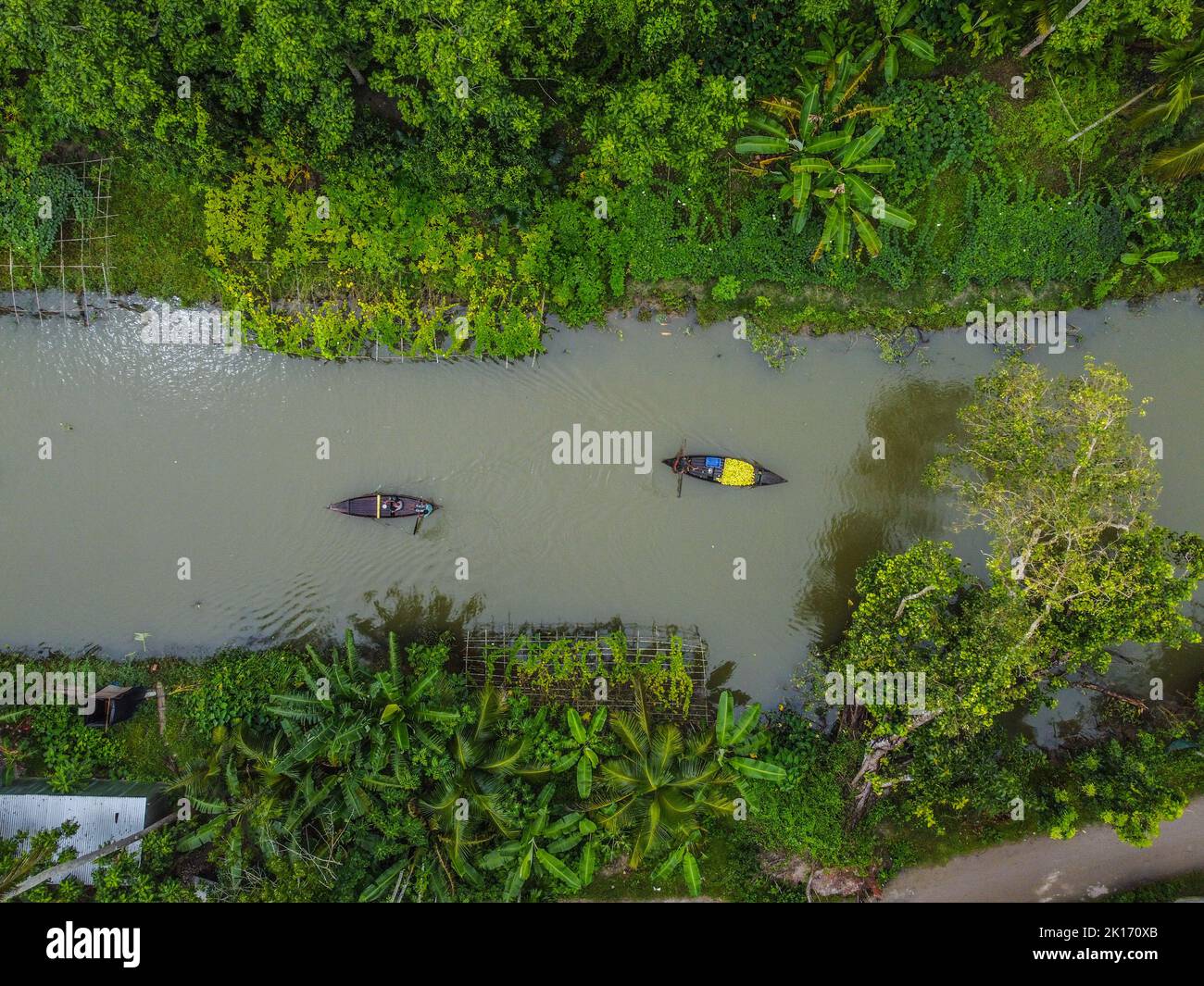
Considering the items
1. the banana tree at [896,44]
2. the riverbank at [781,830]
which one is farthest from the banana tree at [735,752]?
the banana tree at [896,44]

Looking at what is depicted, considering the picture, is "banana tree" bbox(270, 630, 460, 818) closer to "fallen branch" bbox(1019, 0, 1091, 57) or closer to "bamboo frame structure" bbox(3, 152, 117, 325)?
"bamboo frame structure" bbox(3, 152, 117, 325)

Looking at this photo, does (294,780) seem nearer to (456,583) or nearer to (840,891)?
(456,583)

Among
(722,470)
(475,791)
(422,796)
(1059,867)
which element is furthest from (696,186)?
(1059,867)

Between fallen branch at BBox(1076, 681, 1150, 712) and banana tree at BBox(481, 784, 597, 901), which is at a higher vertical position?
fallen branch at BBox(1076, 681, 1150, 712)

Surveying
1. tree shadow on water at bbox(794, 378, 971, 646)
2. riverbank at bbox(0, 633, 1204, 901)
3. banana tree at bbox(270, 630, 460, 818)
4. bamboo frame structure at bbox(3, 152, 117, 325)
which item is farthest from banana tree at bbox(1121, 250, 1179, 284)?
bamboo frame structure at bbox(3, 152, 117, 325)

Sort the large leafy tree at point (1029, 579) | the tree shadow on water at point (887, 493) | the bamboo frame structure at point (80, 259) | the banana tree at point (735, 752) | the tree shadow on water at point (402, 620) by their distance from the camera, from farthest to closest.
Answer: the tree shadow on water at point (402, 620) → the tree shadow on water at point (887, 493) → the bamboo frame structure at point (80, 259) → the banana tree at point (735, 752) → the large leafy tree at point (1029, 579)

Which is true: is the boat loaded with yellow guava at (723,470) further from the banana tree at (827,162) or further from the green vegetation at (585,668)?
the banana tree at (827,162)
